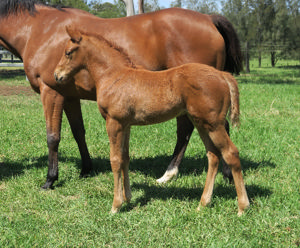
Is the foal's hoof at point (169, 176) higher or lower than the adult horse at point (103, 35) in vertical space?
lower

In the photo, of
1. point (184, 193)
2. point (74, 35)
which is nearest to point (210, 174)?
point (184, 193)

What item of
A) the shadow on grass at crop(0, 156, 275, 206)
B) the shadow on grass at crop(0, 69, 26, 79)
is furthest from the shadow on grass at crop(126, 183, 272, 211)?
the shadow on grass at crop(0, 69, 26, 79)

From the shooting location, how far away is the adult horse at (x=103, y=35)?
3809 mm

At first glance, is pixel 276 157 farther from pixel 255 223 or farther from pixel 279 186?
pixel 255 223

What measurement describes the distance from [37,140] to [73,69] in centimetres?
295

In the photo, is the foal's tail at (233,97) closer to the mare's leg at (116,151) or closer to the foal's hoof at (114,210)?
the mare's leg at (116,151)

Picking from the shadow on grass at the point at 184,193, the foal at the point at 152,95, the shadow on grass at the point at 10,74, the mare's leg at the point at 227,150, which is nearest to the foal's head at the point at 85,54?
the foal at the point at 152,95

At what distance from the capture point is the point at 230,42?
4.11 m

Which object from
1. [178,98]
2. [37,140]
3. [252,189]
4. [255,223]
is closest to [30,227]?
[178,98]

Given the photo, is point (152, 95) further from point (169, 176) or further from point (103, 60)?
point (169, 176)

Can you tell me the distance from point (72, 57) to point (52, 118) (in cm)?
105

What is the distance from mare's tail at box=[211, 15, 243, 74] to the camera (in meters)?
4.06

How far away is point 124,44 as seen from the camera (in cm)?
381

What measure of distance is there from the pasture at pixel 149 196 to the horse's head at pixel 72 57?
4.30 feet
